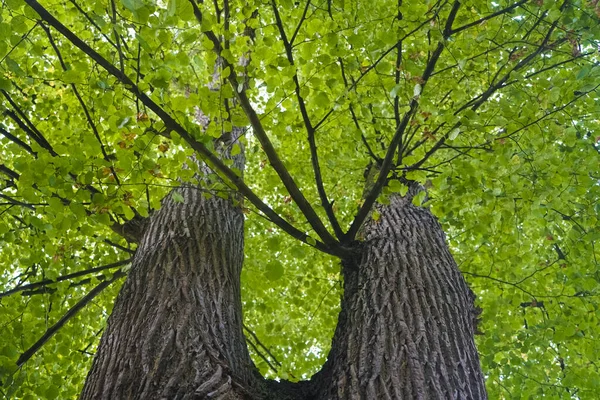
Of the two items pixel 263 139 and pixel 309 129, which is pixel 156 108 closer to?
pixel 263 139

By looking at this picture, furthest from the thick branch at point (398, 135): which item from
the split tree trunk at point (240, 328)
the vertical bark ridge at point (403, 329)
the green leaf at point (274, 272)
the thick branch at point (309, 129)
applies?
the green leaf at point (274, 272)

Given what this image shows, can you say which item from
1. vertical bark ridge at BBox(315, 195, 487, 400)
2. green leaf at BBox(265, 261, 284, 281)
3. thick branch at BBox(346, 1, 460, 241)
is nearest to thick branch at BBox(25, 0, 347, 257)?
green leaf at BBox(265, 261, 284, 281)

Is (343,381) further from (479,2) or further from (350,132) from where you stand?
(479,2)

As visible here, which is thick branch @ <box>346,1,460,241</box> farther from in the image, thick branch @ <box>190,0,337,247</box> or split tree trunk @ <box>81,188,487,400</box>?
split tree trunk @ <box>81,188,487,400</box>

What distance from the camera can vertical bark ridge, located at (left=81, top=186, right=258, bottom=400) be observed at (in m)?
2.28

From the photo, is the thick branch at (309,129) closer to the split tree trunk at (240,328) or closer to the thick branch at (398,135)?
the thick branch at (398,135)

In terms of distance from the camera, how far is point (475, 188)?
2.81m

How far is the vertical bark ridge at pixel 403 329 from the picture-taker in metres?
2.26

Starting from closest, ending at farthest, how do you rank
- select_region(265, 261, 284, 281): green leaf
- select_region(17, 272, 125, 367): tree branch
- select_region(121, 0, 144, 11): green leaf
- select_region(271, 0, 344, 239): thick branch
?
select_region(121, 0, 144, 11): green leaf, select_region(271, 0, 344, 239): thick branch, select_region(265, 261, 284, 281): green leaf, select_region(17, 272, 125, 367): tree branch

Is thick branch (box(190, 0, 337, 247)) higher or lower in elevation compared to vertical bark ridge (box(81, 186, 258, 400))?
higher

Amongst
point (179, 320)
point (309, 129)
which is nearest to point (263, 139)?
point (309, 129)

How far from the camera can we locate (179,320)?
2.61 metres

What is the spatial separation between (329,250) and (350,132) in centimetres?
102

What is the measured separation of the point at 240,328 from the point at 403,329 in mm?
1018
